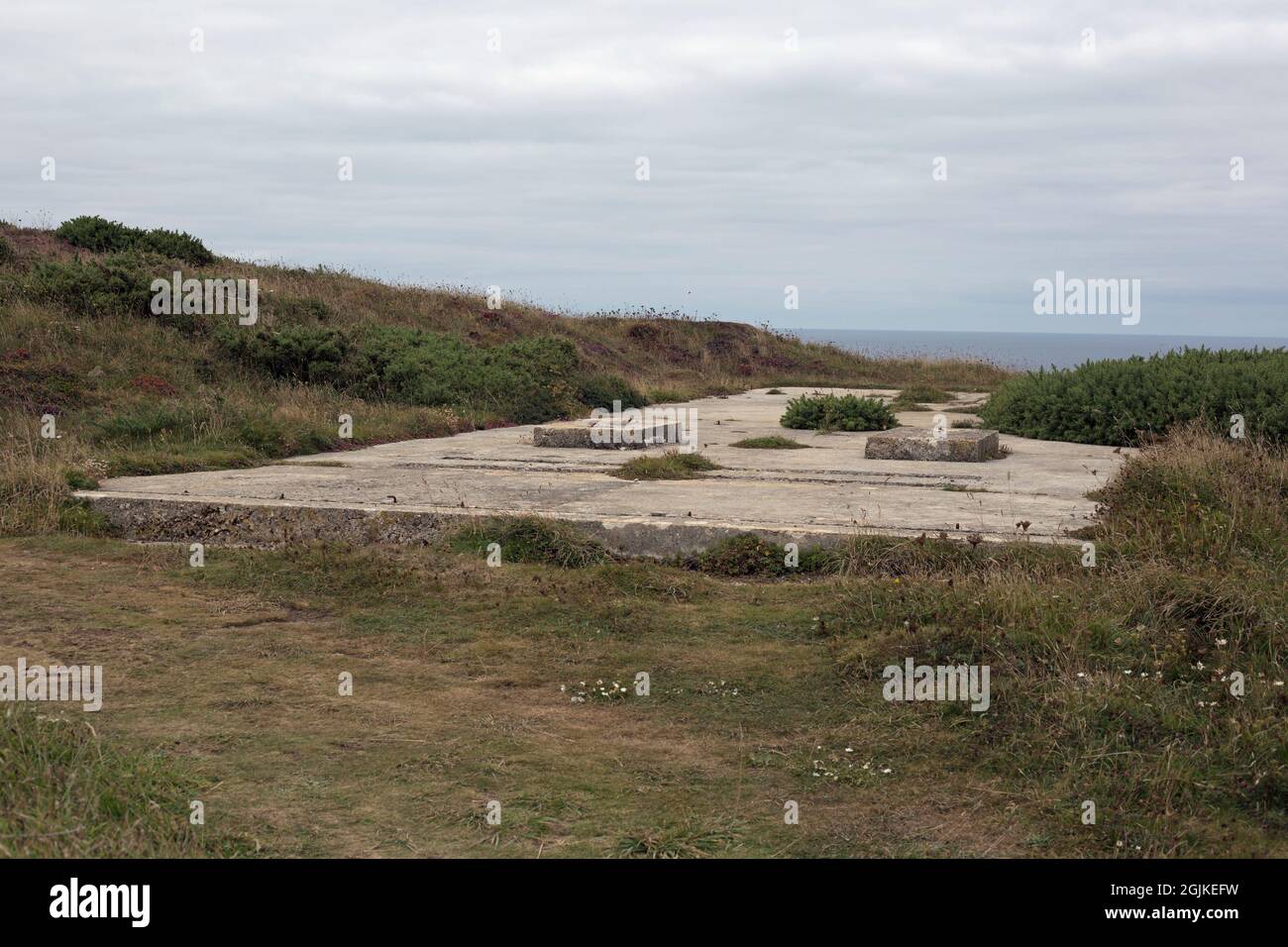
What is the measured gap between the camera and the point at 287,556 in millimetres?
7781

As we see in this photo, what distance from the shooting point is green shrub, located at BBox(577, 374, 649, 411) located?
65.4ft

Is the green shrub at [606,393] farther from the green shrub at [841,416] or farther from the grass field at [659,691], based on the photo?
the grass field at [659,691]

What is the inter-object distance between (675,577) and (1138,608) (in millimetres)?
2674

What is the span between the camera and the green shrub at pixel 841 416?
15.9 m

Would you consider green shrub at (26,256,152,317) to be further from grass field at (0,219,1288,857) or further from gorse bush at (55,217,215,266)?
grass field at (0,219,1288,857)

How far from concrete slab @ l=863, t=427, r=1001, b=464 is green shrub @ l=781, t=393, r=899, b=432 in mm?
3302

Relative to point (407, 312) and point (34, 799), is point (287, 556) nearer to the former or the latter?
point (34, 799)

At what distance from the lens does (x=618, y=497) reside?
9.29m

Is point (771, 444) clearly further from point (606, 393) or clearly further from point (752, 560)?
point (606, 393)

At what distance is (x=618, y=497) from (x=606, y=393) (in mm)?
11018

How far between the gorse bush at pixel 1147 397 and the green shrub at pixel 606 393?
6839 millimetres

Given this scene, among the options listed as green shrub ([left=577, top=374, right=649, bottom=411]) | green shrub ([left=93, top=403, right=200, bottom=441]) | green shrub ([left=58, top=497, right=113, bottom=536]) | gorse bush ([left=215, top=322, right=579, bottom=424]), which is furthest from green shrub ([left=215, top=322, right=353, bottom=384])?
green shrub ([left=58, top=497, right=113, bottom=536])

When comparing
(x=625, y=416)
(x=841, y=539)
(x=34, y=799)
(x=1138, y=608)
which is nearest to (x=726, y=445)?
(x=625, y=416)

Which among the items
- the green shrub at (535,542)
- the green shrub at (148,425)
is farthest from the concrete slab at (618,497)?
the green shrub at (148,425)
